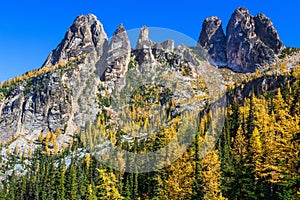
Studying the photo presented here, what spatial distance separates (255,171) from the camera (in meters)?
45.9

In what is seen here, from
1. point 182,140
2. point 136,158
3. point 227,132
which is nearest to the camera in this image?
point 182,140

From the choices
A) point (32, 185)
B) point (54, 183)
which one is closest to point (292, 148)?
point (54, 183)

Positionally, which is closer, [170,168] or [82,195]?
[170,168]

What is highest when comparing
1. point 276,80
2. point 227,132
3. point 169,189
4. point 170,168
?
point 276,80

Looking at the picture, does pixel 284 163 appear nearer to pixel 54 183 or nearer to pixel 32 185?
pixel 54 183

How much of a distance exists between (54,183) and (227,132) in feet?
160

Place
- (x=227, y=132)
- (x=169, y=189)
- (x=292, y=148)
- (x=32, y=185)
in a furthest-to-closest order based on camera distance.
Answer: (x=32, y=185) < (x=227, y=132) < (x=169, y=189) < (x=292, y=148)

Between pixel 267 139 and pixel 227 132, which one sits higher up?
pixel 227 132

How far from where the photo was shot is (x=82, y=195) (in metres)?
82.0

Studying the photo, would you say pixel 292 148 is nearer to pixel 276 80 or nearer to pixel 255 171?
pixel 255 171

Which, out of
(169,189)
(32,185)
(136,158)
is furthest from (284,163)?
(32,185)

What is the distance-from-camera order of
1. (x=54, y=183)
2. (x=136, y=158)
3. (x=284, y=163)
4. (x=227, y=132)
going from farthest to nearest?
(x=54, y=183) → (x=227, y=132) → (x=136, y=158) → (x=284, y=163)

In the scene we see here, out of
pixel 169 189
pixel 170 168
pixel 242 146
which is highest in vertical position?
pixel 242 146

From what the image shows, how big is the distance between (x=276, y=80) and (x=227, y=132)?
125346 millimetres
